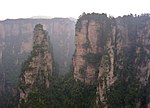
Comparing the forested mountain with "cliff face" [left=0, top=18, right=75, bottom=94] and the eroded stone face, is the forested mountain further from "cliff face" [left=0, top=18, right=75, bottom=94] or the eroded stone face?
"cliff face" [left=0, top=18, right=75, bottom=94]

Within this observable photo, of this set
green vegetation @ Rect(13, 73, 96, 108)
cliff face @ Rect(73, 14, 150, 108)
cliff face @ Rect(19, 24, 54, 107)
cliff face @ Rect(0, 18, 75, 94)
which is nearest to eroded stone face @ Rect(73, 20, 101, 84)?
cliff face @ Rect(73, 14, 150, 108)

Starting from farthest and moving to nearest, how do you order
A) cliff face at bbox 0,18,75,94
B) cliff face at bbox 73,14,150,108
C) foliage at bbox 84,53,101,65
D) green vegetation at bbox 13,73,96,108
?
cliff face at bbox 0,18,75,94, foliage at bbox 84,53,101,65, green vegetation at bbox 13,73,96,108, cliff face at bbox 73,14,150,108

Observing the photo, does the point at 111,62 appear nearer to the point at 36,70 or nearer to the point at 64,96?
the point at 64,96

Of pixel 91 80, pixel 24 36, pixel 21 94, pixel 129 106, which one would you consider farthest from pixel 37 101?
pixel 24 36

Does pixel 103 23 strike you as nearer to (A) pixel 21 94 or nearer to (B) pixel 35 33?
(B) pixel 35 33

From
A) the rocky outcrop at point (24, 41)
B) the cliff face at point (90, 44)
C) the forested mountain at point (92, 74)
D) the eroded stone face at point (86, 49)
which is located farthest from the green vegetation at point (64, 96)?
the rocky outcrop at point (24, 41)

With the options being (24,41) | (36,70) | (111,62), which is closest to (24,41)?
(24,41)
